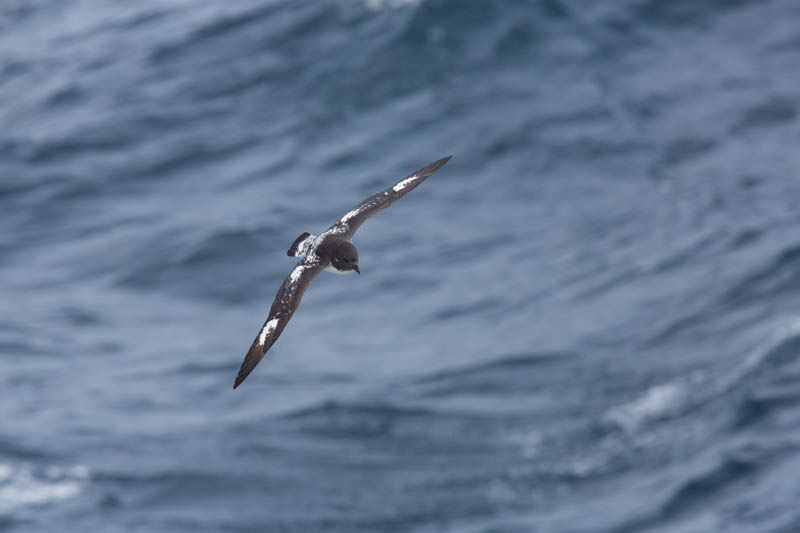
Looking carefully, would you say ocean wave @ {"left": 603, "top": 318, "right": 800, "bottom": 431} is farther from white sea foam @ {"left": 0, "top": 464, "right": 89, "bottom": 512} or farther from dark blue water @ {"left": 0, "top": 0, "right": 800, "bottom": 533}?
white sea foam @ {"left": 0, "top": 464, "right": 89, "bottom": 512}

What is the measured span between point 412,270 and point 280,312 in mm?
23490

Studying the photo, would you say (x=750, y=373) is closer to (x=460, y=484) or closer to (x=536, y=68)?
(x=460, y=484)

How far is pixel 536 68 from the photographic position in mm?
36062

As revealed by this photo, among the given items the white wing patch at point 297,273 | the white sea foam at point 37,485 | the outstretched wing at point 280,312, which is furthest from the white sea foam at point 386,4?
the outstretched wing at point 280,312

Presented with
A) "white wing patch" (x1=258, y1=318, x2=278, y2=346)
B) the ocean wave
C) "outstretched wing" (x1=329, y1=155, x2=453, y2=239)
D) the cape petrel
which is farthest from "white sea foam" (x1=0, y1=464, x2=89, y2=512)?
"white wing patch" (x1=258, y1=318, x2=278, y2=346)

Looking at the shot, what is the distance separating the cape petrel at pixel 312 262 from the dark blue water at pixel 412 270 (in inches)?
510

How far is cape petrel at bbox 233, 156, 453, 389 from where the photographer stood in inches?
320

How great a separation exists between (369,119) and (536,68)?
5306 mm

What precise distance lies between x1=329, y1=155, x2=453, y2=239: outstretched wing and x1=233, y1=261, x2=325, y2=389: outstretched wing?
59 cm

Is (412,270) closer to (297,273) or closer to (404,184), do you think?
(404,184)

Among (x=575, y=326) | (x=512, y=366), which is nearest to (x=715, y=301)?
(x=575, y=326)

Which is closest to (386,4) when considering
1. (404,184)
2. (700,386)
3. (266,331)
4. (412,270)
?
(412,270)

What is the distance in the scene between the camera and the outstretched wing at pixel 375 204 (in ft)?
30.7

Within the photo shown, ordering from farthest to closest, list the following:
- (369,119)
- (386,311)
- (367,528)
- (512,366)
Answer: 1. (369,119)
2. (386,311)
3. (512,366)
4. (367,528)
